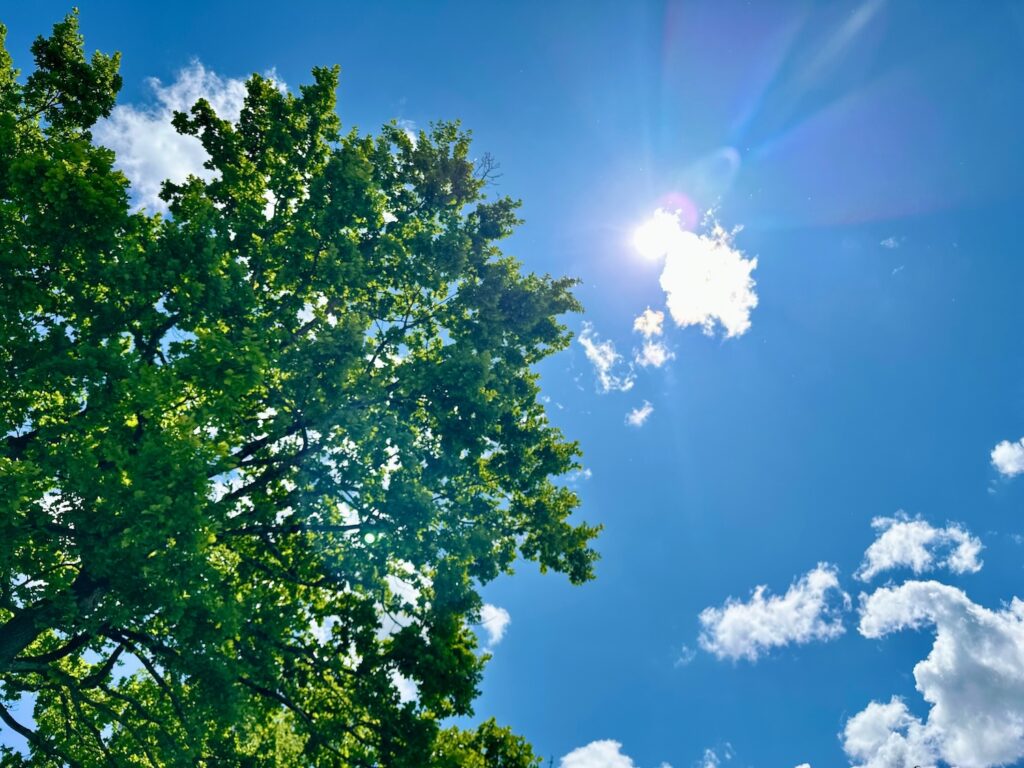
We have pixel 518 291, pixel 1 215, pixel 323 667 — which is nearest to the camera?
pixel 1 215

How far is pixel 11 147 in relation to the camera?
33.2 feet

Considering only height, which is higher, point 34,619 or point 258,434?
point 258,434

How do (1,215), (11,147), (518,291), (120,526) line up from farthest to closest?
(518,291)
(11,147)
(1,215)
(120,526)

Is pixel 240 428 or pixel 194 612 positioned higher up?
pixel 240 428

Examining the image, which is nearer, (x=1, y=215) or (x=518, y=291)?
(x=1, y=215)

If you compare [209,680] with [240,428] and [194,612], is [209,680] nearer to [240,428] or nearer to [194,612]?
[194,612]

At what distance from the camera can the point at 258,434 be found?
12648mm

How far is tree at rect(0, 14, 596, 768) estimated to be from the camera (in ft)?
30.1

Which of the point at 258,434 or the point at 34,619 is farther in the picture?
the point at 258,434

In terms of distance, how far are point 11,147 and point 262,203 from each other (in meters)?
4.84

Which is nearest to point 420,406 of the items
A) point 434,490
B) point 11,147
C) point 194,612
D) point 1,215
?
point 434,490

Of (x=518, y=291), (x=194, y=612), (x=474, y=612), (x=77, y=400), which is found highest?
(x=518, y=291)

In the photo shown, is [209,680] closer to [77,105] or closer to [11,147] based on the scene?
[11,147]

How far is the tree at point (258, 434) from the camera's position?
917 cm
